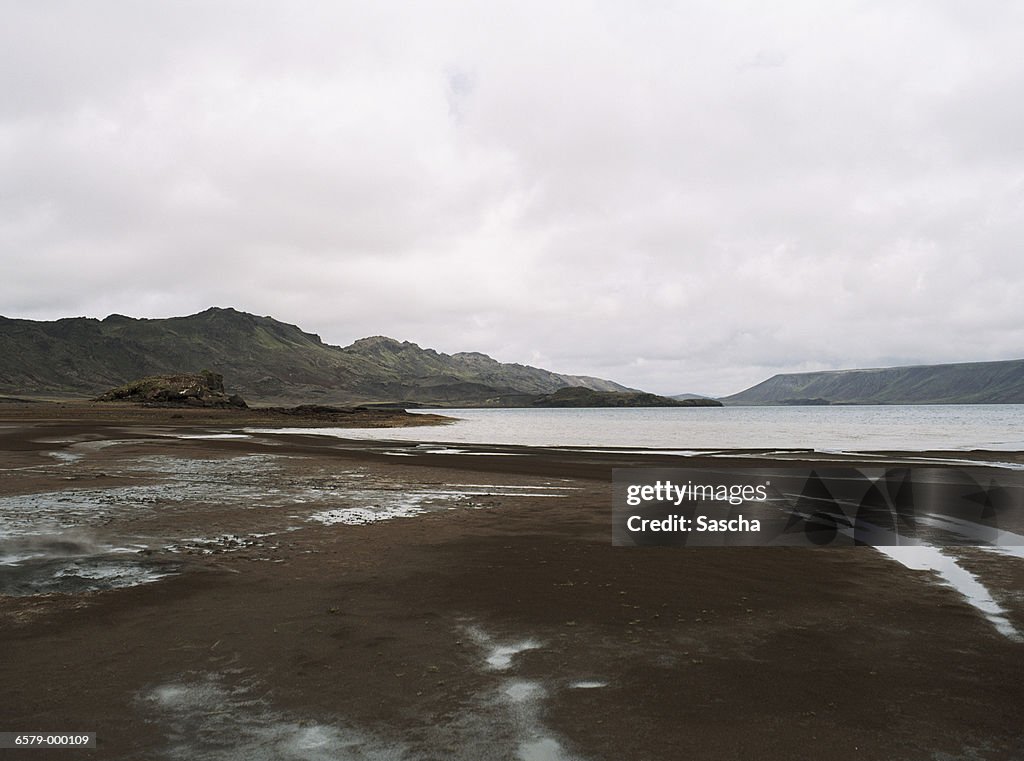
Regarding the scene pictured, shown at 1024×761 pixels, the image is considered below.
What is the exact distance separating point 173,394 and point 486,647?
12100 cm

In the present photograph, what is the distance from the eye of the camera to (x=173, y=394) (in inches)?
4454

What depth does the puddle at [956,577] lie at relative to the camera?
866cm

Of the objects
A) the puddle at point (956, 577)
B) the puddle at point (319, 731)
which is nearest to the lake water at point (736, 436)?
the puddle at point (956, 577)

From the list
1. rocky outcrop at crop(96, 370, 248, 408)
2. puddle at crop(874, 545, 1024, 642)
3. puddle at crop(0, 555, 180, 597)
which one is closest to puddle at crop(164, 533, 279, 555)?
puddle at crop(0, 555, 180, 597)

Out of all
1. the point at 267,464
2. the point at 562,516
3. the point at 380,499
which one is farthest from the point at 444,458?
the point at 562,516

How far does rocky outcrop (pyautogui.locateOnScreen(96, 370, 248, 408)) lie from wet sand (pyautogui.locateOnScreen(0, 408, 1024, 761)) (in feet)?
353

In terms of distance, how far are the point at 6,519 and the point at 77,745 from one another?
1301 cm

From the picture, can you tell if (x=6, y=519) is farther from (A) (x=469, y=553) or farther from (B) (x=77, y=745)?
(B) (x=77, y=745)

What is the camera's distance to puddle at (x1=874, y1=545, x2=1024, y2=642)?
866 cm

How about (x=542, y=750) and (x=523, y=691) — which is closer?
(x=542, y=750)

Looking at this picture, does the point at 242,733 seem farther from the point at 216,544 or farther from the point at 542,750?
the point at 216,544

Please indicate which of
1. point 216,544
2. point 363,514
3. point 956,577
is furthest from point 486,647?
point 363,514

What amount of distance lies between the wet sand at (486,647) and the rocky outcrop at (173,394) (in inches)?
4239

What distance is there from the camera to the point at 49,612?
8.76 meters
